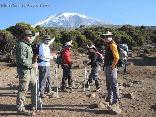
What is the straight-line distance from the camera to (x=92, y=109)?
18.0 ft

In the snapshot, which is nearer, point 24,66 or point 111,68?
point 24,66

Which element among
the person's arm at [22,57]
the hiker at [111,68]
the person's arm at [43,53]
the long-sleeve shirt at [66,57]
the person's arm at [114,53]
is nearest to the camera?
the person's arm at [22,57]

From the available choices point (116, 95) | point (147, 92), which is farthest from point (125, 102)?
point (147, 92)

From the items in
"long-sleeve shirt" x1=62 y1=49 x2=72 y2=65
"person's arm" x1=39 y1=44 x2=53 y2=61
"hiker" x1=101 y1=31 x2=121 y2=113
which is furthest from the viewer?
"long-sleeve shirt" x1=62 y1=49 x2=72 y2=65

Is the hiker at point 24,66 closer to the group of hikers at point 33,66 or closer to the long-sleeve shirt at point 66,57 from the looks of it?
the group of hikers at point 33,66

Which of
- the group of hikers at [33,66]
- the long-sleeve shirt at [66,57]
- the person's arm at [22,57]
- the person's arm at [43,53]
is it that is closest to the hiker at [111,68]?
the group of hikers at [33,66]

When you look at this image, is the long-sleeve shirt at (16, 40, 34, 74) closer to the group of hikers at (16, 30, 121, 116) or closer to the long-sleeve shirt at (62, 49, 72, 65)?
the group of hikers at (16, 30, 121, 116)

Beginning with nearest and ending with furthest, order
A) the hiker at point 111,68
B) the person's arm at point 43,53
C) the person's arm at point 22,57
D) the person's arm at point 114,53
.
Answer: the person's arm at point 22,57 → the person's arm at point 114,53 → the hiker at point 111,68 → the person's arm at point 43,53

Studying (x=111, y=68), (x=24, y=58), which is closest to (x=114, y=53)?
(x=111, y=68)

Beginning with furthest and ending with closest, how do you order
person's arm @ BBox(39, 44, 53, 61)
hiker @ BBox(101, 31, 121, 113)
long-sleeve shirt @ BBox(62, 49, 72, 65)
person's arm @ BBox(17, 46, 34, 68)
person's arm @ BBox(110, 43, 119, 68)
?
1. long-sleeve shirt @ BBox(62, 49, 72, 65)
2. person's arm @ BBox(39, 44, 53, 61)
3. hiker @ BBox(101, 31, 121, 113)
4. person's arm @ BBox(110, 43, 119, 68)
5. person's arm @ BBox(17, 46, 34, 68)

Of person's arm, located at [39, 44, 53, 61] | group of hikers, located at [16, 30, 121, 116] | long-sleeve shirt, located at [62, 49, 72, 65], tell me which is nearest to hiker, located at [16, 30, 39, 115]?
group of hikers, located at [16, 30, 121, 116]

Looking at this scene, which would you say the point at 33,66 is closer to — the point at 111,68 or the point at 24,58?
the point at 24,58

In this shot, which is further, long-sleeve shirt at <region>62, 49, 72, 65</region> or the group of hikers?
long-sleeve shirt at <region>62, 49, 72, 65</region>

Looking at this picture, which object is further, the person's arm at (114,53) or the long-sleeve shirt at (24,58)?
the person's arm at (114,53)
